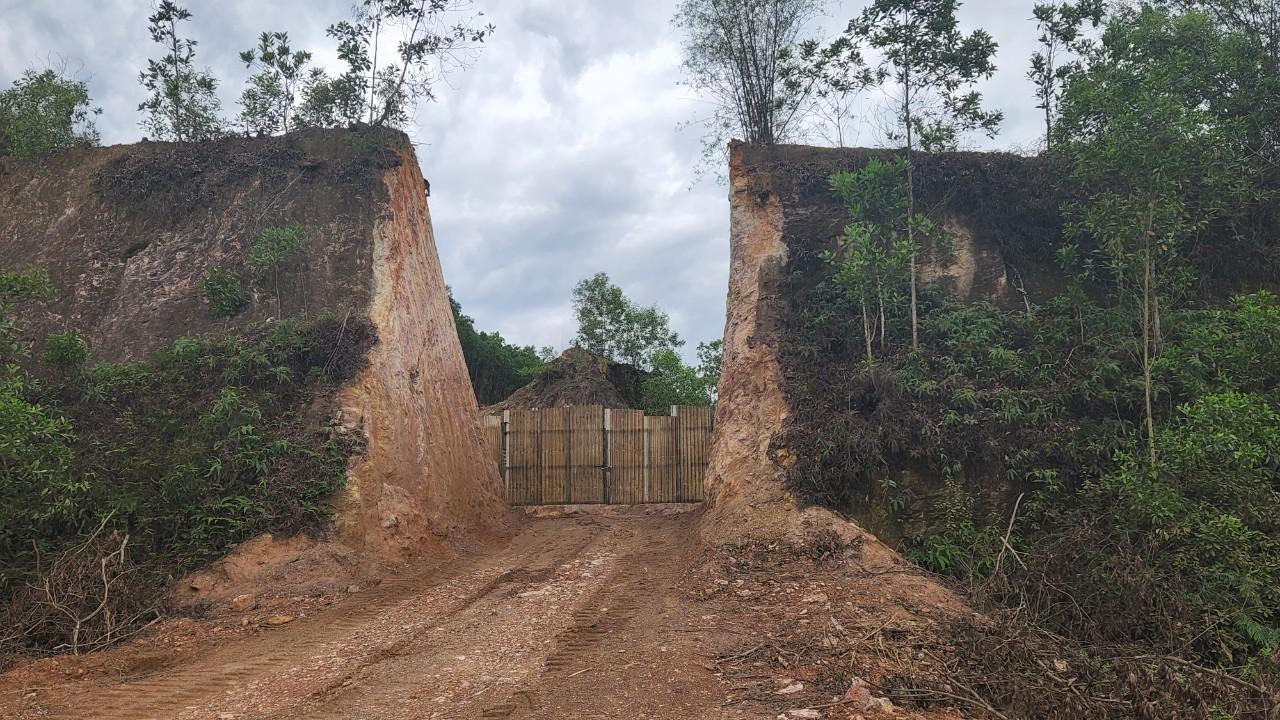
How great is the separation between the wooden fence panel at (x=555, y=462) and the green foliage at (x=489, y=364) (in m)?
11.5

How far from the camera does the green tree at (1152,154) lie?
8758 mm

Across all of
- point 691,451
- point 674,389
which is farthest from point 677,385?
point 691,451

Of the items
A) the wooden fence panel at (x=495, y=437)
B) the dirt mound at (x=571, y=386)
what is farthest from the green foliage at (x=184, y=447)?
the dirt mound at (x=571, y=386)

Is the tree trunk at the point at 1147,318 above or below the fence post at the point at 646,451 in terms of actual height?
above

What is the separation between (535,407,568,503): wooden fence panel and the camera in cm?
1414

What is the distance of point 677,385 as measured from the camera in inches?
835

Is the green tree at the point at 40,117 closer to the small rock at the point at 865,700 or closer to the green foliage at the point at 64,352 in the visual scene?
the green foliage at the point at 64,352

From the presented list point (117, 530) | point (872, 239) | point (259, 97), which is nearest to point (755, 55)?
point (872, 239)

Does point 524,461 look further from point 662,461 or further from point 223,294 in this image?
point 223,294

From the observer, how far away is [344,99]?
12805mm

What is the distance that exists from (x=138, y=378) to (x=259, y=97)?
21.5ft

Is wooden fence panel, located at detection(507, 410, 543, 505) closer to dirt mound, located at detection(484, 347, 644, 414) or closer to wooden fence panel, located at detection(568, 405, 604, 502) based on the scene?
wooden fence panel, located at detection(568, 405, 604, 502)

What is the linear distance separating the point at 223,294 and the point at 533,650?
8.12 m

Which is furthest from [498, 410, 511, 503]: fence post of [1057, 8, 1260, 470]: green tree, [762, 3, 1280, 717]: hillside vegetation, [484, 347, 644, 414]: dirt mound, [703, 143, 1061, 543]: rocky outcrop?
[1057, 8, 1260, 470]: green tree
